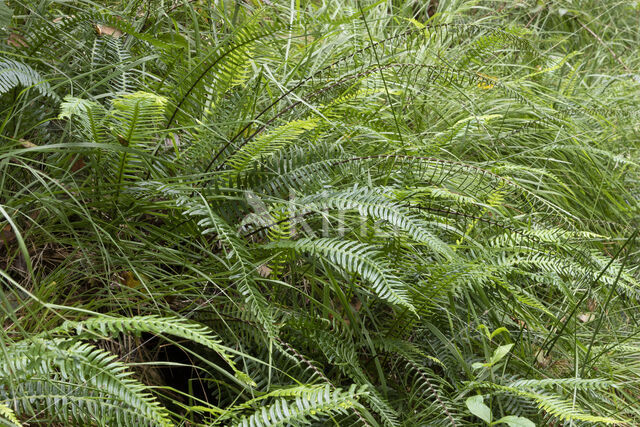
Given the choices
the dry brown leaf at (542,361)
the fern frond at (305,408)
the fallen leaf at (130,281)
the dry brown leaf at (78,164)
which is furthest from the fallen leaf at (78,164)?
the dry brown leaf at (542,361)

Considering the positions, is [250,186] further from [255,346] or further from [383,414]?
[383,414]

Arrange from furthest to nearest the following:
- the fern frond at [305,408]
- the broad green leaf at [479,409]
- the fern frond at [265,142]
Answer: the fern frond at [265,142] < the broad green leaf at [479,409] < the fern frond at [305,408]

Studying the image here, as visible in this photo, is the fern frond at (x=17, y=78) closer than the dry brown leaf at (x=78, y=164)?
Yes

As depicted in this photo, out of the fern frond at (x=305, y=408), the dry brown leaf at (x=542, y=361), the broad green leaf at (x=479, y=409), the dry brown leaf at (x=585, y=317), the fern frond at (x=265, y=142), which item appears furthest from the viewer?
the dry brown leaf at (x=585, y=317)

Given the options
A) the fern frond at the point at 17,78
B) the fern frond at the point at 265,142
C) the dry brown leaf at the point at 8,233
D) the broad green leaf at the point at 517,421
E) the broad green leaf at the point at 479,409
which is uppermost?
the fern frond at the point at 17,78

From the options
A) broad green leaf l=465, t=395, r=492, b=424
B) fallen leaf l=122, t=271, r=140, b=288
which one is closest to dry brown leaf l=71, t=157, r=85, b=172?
fallen leaf l=122, t=271, r=140, b=288

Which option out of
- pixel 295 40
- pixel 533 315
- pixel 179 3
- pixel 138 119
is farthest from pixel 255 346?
pixel 295 40

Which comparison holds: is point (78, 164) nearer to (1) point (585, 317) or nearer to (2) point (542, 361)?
(2) point (542, 361)

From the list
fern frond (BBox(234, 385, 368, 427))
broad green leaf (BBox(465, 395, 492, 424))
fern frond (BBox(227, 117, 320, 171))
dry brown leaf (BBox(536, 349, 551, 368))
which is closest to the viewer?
fern frond (BBox(234, 385, 368, 427))

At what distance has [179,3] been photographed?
2389 mm

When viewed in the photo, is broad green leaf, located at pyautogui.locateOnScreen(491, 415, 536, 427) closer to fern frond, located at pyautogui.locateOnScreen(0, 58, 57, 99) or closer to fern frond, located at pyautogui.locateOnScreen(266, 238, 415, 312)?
fern frond, located at pyautogui.locateOnScreen(266, 238, 415, 312)

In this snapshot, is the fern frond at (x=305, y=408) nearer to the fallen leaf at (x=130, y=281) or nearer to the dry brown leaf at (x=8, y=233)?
the fallen leaf at (x=130, y=281)

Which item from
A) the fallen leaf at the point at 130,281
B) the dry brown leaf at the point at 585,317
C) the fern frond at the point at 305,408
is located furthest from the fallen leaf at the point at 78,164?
the dry brown leaf at the point at 585,317

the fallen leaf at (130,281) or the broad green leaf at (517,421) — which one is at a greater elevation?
the fallen leaf at (130,281)
